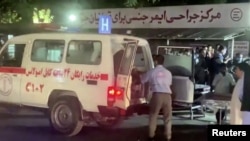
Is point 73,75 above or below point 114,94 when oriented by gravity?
above

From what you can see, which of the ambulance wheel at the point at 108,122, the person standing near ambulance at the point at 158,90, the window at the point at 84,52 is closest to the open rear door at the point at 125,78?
the person standing near ambulance at the point at 158,90

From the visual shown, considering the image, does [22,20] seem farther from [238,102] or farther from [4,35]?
[238,102]

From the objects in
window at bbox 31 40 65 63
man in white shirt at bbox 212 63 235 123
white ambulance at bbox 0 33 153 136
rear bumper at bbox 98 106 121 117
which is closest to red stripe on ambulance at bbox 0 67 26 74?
white ambulance at bbox 0 33 153 136

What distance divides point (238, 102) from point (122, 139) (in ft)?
13.5

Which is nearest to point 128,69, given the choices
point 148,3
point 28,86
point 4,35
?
point 28,86

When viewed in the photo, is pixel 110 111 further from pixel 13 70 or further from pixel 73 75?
pixel 13 70

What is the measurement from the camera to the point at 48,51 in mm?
10406

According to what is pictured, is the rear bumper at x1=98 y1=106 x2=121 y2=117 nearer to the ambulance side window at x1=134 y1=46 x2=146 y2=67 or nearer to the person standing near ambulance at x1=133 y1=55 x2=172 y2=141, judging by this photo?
the person standing near ambulance at x1=133 y1=55 x2=172 y2=141

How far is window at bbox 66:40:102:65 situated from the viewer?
31.8ft

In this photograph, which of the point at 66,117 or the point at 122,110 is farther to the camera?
the point at 66,117

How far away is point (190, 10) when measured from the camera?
58.6 ft

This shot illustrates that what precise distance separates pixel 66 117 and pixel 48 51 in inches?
54.0

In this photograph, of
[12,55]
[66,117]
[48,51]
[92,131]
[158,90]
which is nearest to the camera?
[158,90]

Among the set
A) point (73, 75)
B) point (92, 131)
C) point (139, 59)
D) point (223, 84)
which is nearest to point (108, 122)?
point (92, 131)
